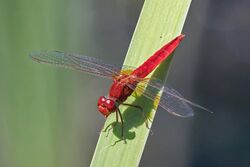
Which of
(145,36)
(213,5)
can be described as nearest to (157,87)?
(145,36)

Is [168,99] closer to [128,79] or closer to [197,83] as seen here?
[128,79]

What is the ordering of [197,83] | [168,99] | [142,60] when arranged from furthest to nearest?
[197,83], [168,99], [142,60]

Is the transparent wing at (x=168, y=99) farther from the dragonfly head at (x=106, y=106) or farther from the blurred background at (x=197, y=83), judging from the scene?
the blurred background at (x=197, y=83)

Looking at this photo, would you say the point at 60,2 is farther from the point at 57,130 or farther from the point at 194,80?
the point at 194,80

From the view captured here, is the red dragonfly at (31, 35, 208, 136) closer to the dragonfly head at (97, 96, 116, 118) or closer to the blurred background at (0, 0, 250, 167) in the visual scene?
the dragonfly head at (97, 96, 116, 118)

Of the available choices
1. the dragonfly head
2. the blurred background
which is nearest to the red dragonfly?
the dragonfly head

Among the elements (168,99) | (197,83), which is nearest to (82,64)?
(168,99)
